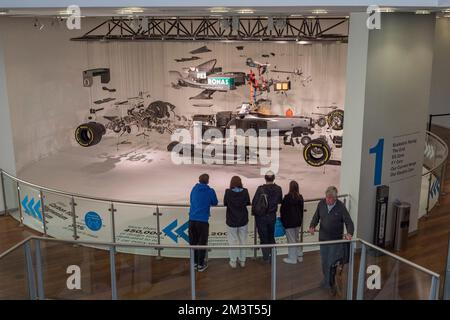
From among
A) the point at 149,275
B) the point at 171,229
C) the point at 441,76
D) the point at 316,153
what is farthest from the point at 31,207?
the point at 441,76

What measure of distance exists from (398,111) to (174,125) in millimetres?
11084

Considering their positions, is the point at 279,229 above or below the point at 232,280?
below

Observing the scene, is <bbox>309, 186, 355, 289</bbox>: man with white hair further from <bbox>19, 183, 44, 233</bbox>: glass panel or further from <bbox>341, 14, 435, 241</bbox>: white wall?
<bbox>19, 183, 44, 233</bbox>: glass panel

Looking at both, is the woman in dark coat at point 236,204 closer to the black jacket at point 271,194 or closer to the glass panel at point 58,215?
the black jacket at point 271,194

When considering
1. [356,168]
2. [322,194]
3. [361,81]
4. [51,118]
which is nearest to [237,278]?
[356,168]

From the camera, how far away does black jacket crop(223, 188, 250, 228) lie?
816 cm

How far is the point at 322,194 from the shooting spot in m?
12.9

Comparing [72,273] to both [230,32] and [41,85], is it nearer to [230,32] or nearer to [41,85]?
[230,32]

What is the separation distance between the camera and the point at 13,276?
6.27m

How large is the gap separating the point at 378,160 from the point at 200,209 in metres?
2.98

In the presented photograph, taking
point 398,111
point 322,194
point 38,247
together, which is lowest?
point 322,194

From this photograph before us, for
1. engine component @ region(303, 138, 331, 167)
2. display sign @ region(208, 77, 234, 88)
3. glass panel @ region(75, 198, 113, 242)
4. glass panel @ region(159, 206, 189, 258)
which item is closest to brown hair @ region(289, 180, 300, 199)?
glass panel @ region(159, 206, 189, 258)

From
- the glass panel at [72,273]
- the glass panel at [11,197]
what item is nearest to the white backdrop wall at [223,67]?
the glass panel at [11,197]
